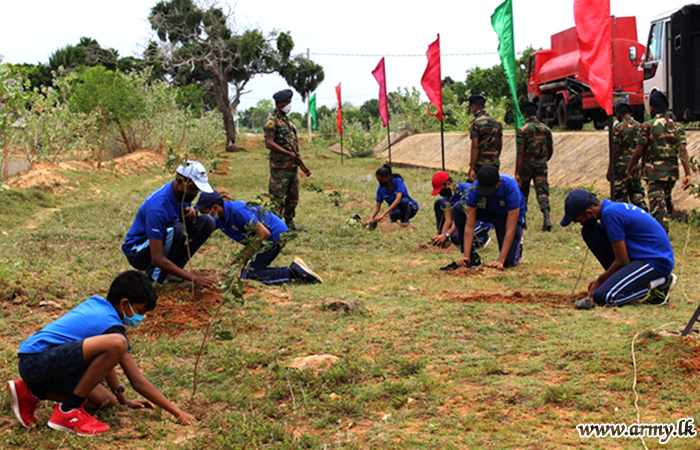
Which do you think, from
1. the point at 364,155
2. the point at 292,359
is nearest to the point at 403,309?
the point at 292,359

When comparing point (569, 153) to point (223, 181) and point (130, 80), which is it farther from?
point (130, 80)

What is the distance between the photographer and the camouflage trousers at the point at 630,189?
29.2 ft

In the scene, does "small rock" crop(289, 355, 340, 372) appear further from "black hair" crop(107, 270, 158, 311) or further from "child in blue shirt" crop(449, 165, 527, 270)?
"child in blue shirt" crop(449, 165, 527, 270)

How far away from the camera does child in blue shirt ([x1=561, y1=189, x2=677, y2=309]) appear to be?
4969 mm

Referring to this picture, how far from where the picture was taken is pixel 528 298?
5477 millimetres

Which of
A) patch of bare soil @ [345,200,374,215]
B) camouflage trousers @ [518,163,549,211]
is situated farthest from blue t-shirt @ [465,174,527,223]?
patch of bare soil @ [345,200,374,215]

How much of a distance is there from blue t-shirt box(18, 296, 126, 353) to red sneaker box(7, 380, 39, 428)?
0.56 feet

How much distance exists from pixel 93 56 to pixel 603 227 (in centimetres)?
4239

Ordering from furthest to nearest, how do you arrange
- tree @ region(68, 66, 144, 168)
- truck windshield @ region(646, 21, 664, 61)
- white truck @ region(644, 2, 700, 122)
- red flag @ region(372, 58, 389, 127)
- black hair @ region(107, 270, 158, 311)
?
red flag @ region(372, 58, 389, 127)
tree @ region(68, 66, 144, 168)
truck windshield @ region(646, 21, 664, 61)
white truck @ region(644, 2, 700, 122)
black hair @ region(107, 270, 158, 311)

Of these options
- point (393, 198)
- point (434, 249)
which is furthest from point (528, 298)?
point (393, 198)

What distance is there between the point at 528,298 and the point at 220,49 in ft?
92.9

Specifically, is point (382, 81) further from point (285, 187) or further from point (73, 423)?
point (73, 423)

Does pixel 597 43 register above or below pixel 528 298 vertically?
above

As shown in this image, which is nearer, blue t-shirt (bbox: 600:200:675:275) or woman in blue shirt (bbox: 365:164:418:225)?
blue t-shirt (bbox: 600:200:675:275)
